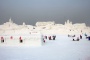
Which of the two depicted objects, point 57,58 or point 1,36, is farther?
point 1,36

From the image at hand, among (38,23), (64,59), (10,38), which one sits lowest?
(64,59)

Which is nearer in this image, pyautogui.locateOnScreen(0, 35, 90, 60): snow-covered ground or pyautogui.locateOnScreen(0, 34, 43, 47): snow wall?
pyautogui.locateOnScreen(0, 35, 90, 60): snow-covered ground

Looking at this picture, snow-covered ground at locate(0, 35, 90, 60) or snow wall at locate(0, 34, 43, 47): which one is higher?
snow wall at locate(0, 34, 43, 47)

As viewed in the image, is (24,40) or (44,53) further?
(24,40)

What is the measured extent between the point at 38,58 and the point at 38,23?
→ 4703 cm

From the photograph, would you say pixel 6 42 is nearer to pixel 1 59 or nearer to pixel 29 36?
pixel 29 36

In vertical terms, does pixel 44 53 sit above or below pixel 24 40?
below

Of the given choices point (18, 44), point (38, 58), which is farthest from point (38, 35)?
point (38, 58)

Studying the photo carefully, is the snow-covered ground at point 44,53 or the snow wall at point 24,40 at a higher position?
the snow wall at point 24,40

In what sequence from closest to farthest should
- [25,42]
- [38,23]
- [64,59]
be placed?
1. [64,59]
2. [25,42]
3. [38,23]

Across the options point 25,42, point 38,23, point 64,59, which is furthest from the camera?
point 38,23

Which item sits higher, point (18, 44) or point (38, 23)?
point (38, 23)

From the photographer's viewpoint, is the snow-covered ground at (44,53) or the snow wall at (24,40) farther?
the snow wall at (24,40)

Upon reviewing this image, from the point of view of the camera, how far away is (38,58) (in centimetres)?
663
